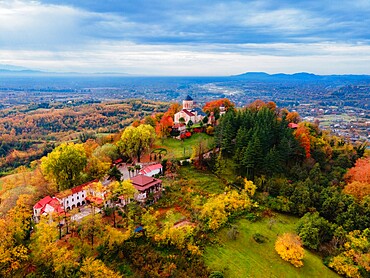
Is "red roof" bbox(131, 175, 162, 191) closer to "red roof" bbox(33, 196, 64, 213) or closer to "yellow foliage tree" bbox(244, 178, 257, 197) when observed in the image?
"red roof" bbox(33, 196, 64, 213)

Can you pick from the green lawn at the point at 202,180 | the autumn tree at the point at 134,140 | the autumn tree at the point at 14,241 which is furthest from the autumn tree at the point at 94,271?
the autumn tree at the point at 134,140

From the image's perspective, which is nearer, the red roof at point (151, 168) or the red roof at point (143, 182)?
the red roof at point (143, 182)

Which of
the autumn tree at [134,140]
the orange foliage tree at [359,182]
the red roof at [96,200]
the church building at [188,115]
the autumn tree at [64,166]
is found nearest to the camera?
the red roof at [96,200]

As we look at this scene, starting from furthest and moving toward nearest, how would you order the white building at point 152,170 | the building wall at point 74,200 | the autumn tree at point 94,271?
1. the white building at point 152,170
2. the building wall at point 74,200
3. the autumn tree at point 94,271

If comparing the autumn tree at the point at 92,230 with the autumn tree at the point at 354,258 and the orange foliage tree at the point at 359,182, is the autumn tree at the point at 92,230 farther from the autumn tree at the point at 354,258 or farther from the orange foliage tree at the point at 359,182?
the orange foliage tree at the point at 359,182

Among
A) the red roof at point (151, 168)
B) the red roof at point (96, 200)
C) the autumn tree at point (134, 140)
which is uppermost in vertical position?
the autumn tree at point (134, 140)

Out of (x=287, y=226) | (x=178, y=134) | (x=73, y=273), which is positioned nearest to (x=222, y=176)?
(x=287, y=226)
